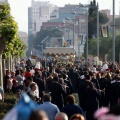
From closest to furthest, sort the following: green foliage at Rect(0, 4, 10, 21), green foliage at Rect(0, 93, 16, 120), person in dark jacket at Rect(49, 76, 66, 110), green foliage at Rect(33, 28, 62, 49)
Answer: person in dark jacket at Rect(49, 76, 66, 110) → green foliage at Rect(0, 93, 16, 120) → green foliage at Rect(0, 4, 10, 21) → green foliage at Rect(33, 28, 62, 49)

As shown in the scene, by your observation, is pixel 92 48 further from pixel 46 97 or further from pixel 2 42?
pixel 46 97

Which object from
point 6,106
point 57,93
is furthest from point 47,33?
point 57,93

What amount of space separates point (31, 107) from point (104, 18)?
9922cm

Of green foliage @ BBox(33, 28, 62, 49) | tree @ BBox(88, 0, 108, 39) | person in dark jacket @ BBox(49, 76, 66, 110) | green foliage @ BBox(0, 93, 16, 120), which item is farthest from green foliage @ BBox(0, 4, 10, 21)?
green foliage @ BBox(33, 28, 62, 49)

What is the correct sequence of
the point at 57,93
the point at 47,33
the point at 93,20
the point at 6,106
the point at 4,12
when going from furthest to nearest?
the point at 47,33, the point at 93,20, the point at 4,12, the point at 6,106, the point at 57,93

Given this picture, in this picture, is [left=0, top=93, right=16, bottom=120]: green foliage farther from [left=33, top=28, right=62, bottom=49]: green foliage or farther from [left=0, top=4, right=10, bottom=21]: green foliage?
[left=33, top=28, right=62, bottom=49]: green foliage

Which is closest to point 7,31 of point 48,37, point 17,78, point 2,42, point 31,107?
point 2,42

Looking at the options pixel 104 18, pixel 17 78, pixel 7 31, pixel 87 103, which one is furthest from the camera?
pixel 104 18

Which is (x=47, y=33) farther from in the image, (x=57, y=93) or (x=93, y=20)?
(x=57, y=93)

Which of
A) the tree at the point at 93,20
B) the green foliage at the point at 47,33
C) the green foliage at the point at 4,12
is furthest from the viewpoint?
the green foliage at the point at 47,33

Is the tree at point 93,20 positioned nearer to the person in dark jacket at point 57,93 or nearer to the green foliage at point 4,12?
the green foliage at point 4,12

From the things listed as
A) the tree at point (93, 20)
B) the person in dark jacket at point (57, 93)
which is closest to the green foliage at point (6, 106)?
the person in dark jacket at point (57, 93)

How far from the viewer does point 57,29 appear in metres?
176

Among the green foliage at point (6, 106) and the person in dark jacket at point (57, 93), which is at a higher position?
the person in dark jacket at point (57, 93)
